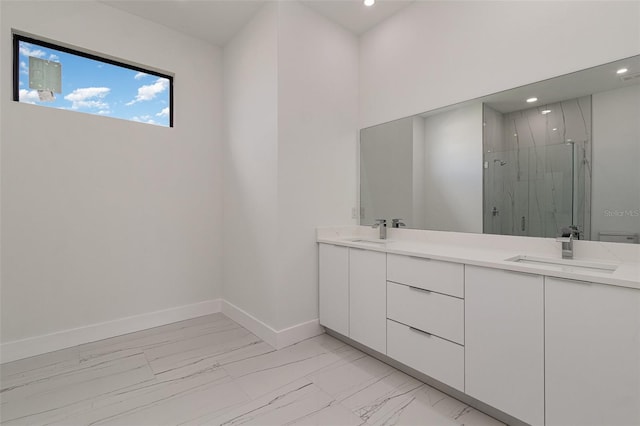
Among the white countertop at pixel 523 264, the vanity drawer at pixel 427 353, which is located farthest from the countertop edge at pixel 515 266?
the vanity drawer at pixel 427 353

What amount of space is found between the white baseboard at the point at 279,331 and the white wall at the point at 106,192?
658 millimetres

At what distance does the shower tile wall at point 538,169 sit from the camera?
1602 mm

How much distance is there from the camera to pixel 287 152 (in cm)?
234

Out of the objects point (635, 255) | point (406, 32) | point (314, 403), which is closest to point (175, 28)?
point (406, 32)

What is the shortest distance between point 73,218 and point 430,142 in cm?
299

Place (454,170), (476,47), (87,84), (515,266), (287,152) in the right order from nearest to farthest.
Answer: (515,266)
(476,47)
(454,170)
(287,152)
(87,84)

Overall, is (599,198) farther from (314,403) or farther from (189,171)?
(189,171)

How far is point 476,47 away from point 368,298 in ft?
6.44

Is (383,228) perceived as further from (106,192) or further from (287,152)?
(106,192)

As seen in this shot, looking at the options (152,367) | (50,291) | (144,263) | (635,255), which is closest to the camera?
(635,255)

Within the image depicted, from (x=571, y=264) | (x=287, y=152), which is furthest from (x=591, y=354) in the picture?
(x=287, y=152)

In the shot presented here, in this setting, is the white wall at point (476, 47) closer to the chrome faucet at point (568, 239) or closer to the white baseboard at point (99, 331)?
the chrome faucet at point (568, 239)

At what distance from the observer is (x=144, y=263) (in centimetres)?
265

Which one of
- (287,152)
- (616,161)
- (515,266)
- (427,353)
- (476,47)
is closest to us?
(515,266)
